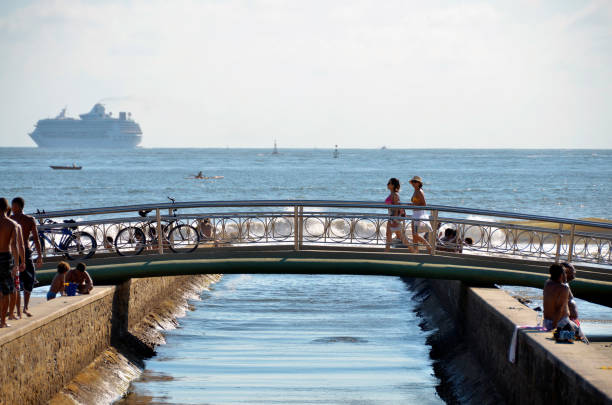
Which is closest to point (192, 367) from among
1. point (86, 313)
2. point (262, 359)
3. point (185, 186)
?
point (262, 359)

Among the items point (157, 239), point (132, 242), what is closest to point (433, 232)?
point (157, 239)

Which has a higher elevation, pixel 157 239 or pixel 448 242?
pixel 448 242

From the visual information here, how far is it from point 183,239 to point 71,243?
87.1 inches

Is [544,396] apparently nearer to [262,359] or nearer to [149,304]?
[262,359]

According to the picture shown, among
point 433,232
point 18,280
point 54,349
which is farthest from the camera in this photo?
point 433,232

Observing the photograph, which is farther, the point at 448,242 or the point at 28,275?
the point at 448,242

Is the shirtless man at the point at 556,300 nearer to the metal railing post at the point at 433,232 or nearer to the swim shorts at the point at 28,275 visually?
the metal railing post at the point at 433,232

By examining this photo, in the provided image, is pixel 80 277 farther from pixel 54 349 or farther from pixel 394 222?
pixel 394 222

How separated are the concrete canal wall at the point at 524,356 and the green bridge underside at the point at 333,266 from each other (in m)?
0.49

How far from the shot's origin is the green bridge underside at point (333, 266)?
561 inches

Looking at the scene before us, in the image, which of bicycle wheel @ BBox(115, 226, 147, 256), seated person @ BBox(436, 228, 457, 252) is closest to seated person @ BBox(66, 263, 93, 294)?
bicycle wheel @ BBox(115, 226, 147, 256)

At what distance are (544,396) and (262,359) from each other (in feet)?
21.1

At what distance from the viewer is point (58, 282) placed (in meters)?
13.6

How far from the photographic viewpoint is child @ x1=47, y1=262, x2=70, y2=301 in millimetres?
13461
